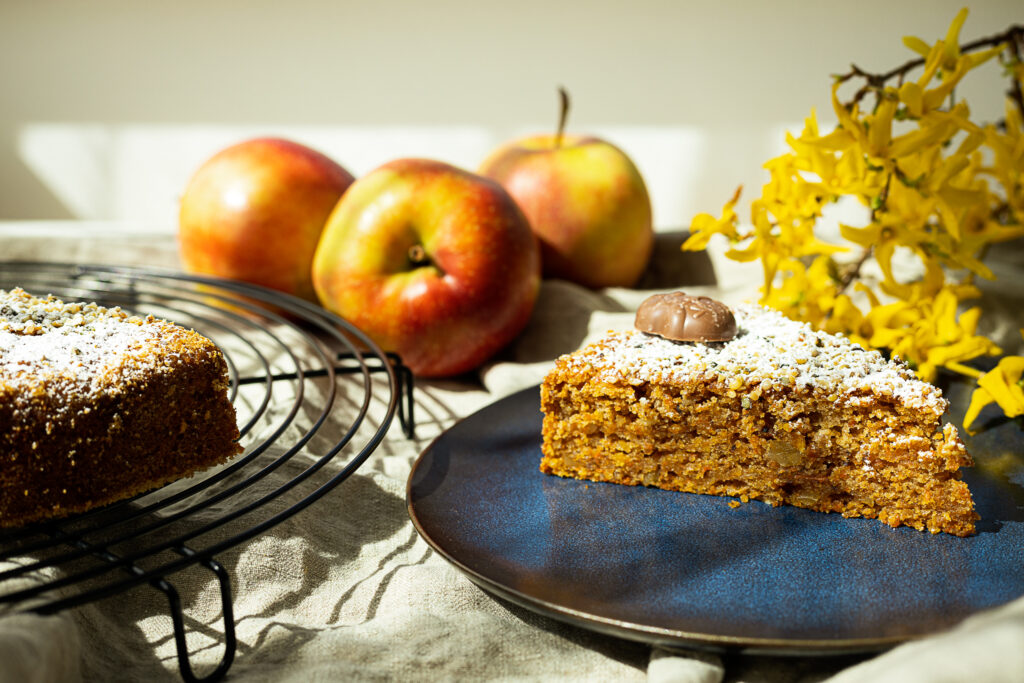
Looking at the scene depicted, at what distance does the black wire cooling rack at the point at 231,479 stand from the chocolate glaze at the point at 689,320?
0.33 metres

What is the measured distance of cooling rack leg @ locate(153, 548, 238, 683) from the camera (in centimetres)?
63

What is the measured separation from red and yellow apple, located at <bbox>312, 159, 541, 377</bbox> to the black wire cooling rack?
0.10m

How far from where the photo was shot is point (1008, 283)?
1.46m

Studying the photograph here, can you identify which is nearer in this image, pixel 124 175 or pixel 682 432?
pixel 682 432

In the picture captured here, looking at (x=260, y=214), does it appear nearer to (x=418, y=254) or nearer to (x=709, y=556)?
(x=418, y=254)

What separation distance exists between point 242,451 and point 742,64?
6.38 feet

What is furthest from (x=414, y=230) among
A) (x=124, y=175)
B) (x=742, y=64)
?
(x=124, y=175)

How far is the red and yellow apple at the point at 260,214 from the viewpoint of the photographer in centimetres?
143

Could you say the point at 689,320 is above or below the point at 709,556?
above

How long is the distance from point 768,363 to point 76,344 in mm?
760

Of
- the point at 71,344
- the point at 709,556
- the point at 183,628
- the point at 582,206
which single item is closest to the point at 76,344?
the point at 71,344

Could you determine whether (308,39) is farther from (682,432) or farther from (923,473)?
(923,473)

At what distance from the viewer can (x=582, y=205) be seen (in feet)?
5.08

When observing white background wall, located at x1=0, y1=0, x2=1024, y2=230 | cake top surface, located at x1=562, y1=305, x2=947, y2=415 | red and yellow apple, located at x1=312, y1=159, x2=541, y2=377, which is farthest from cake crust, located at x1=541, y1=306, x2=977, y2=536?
white background wall, located at x1=0, y1=0, x2=1024, y2=230
